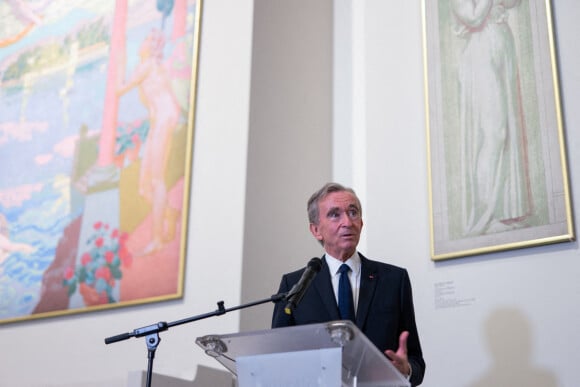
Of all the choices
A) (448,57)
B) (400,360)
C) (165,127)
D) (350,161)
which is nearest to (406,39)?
(448,57)

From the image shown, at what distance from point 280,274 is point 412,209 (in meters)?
1.00

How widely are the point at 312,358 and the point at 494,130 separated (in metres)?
2.64

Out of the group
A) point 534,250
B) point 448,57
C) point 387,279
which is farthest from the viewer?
point 448,57

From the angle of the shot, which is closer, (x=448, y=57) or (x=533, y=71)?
(x=533, y=71)

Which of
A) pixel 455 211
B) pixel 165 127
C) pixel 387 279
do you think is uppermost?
pixel 165 127

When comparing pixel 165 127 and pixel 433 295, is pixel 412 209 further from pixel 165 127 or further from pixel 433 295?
pixel 165 127

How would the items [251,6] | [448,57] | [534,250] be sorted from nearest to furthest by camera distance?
[534,250] → [448,57] → [251,6]

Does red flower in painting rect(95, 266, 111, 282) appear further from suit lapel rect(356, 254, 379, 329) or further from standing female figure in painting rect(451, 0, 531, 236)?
standing female figure in painting rect(451, 0, 531, 236)

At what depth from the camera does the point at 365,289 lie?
406cm

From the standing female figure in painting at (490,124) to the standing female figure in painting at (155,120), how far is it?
2130 millimetres

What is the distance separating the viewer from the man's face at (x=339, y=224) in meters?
4.19

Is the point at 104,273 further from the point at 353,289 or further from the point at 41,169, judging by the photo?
the point at 353,289

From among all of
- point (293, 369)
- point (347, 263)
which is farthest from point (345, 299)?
point (293, 369)

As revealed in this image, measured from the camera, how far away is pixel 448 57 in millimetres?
5574
